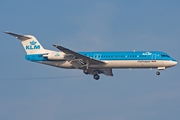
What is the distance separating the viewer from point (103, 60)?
2093 inches

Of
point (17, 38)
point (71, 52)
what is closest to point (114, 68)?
point (71, 52)

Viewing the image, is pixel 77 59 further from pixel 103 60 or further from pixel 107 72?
pixel 107 72

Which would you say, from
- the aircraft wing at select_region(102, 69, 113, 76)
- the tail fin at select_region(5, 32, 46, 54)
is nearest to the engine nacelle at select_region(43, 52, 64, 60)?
the tail fin at select_region(5, 32, 46, 54)

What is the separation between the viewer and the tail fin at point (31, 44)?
5624 centimetres

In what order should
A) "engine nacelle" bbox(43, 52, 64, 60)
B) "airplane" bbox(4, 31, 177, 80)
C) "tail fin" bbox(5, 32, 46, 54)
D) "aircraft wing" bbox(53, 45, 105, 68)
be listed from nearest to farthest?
"aircraft wing" bbox(53, 45, 105, 68)
"airplane" bbox(4, 31, 177, 80)
"engine nacelle" bbox(43, 52, 64, 60)
"tail fin" bbox(5, 32, 46, 54)

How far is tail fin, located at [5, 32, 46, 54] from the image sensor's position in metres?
56.2

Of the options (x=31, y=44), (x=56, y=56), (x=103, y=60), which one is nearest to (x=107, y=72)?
(x=103, y=60)

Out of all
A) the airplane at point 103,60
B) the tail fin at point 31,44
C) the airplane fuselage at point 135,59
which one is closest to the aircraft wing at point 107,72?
the airplane at point 103,60

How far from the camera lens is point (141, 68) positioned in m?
53.1

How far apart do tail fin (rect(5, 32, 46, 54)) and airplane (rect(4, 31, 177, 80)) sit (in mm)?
995

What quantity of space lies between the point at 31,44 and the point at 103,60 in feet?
32.9

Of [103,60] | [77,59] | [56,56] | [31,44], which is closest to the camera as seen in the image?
[77,59]

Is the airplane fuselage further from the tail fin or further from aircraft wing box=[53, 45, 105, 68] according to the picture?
the tail fin

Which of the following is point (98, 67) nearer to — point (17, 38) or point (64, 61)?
point (64, 61)
